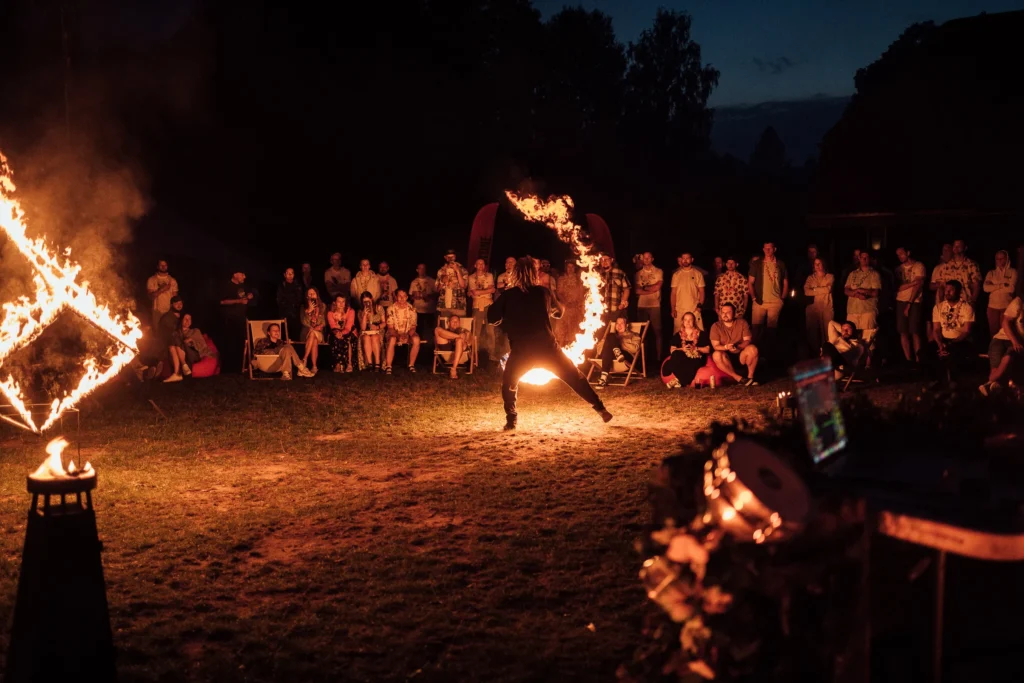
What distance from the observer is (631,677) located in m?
3.91

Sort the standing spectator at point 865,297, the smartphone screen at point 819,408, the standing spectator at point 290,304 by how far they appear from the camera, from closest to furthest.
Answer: the smartphone screen at point 819,408
the standing spectator at point 865,297
the standing spectator at point 290,304

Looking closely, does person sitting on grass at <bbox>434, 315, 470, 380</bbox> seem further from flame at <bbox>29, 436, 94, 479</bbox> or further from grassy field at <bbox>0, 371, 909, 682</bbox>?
flame at <bbox>29, 436, 94, 479</bbox>

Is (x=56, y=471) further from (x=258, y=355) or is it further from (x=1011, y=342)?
(x=258, y=355)

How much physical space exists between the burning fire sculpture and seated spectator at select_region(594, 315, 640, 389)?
6.51m

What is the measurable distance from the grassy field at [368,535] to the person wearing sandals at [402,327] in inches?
137

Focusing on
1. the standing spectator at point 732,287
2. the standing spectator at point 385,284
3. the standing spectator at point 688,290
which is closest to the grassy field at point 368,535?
the standing spectator at point 732,287

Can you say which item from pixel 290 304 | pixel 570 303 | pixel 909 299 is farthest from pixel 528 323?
pixel 909 299

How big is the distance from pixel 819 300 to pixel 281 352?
813cm

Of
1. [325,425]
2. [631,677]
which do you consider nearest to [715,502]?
[631,677]

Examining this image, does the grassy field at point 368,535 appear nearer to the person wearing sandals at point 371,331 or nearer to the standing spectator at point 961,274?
the person wearing sandals at point 371,331

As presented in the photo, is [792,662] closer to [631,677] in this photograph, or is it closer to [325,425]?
[631,677]

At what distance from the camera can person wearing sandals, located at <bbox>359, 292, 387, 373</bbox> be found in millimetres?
15195

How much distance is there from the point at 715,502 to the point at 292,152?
75.9ft

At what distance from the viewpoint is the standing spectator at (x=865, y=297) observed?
13844mm
